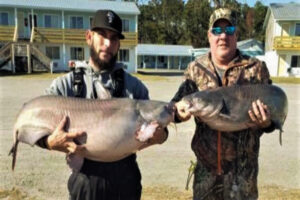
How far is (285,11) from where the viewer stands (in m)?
43.8

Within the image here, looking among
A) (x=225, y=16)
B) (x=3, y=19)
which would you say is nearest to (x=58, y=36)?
(x=3, y=19)

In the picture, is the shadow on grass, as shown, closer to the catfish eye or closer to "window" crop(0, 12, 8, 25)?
the catfish eye

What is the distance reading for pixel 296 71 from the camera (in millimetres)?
40219

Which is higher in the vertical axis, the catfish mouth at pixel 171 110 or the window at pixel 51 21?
the window at pixel 51 21

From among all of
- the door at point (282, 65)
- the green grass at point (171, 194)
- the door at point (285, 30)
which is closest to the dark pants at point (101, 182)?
the green grass at point (171, 194)

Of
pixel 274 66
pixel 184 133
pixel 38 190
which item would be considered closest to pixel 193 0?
pixel 274 66

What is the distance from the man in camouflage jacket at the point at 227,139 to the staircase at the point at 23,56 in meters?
33.0

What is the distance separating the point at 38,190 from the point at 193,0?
69.8 metres

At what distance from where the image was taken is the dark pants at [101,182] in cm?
340

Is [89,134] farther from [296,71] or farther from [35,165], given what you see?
[296,71]

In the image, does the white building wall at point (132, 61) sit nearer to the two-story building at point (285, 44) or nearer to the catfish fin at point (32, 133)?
the two-story building at point (285, 44)

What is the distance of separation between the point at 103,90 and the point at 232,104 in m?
1.27

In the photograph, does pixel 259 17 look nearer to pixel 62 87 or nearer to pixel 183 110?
pixel 183 110

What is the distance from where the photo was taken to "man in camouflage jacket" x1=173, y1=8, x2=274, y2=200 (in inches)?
144
